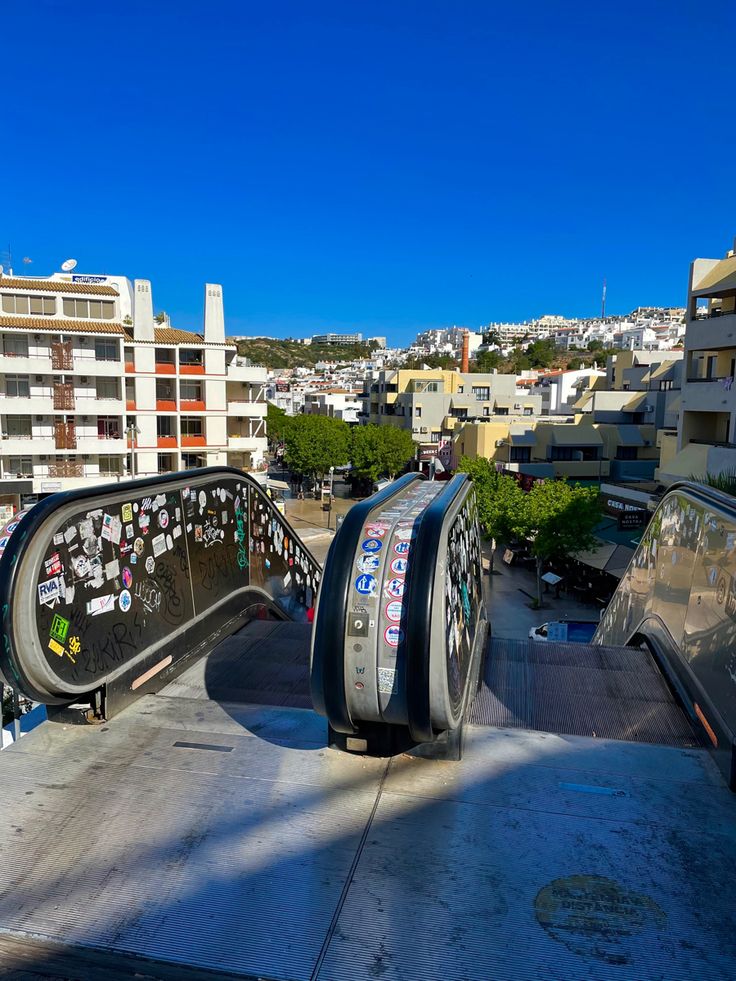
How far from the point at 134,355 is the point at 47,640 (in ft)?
98.5

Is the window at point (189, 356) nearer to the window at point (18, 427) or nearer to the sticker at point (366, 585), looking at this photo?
the window at point (18, 427)

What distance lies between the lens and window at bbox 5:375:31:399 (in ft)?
100

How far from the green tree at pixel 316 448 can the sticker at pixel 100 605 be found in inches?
1700

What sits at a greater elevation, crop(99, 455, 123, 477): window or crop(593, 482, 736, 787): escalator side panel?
crop(593, 482, 736, 787): escalator side panel

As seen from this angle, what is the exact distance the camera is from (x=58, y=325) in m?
30.9

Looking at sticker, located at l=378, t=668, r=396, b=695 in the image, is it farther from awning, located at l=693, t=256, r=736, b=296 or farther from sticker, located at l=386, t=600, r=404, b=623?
awning, located at l=693, t=256, r=736, b=296

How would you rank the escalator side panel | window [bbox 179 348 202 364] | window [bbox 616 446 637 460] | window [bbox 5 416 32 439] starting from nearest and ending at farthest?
the escalator side panel, window [bbox 5 416 32 439], window [bbox 179 348 202 364], window [bbox 616 446 637 460]

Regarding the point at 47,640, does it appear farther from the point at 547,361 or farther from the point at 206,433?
the point at 547,361

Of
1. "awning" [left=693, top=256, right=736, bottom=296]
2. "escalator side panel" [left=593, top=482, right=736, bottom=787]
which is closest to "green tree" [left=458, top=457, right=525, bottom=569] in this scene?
"awning" [left=693, top=256, right=736, bottom=296]

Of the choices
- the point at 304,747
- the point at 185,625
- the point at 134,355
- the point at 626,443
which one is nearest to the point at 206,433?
the point at 134,355

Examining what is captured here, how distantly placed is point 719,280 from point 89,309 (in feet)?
87.1

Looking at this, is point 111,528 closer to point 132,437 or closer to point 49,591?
point 49,591

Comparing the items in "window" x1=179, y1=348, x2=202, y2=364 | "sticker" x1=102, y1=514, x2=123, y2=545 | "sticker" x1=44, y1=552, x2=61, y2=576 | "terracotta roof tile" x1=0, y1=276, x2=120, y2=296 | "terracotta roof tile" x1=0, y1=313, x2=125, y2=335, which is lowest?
"sticker" x1=44, y1=552, x2=61, y2=576

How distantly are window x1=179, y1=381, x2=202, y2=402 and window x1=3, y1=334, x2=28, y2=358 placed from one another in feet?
22.8
